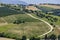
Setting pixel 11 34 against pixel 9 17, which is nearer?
pixel 11 34

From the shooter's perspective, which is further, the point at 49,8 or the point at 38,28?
the point at 49,8

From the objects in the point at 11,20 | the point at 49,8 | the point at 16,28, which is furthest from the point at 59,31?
the point at 49,8

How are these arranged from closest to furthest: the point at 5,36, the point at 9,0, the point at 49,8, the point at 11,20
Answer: the point at 5,36
the point at 11,20
the point at 49,8
the point at 9,0

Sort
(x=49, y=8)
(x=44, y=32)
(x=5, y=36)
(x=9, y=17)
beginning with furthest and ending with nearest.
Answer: (x=49, y=8) < (x=9, y=17) < (x=44, y=32) < (x=5, y=36)

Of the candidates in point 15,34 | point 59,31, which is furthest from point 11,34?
point 59,31

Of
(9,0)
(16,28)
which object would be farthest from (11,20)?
(9,0)

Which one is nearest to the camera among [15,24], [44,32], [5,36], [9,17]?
[5,36]

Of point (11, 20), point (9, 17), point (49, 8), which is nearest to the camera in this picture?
point (11, 20)

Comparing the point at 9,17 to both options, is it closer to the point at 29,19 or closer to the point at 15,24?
the point at 29,19

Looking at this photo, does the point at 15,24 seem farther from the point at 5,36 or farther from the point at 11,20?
the point at 5,36
